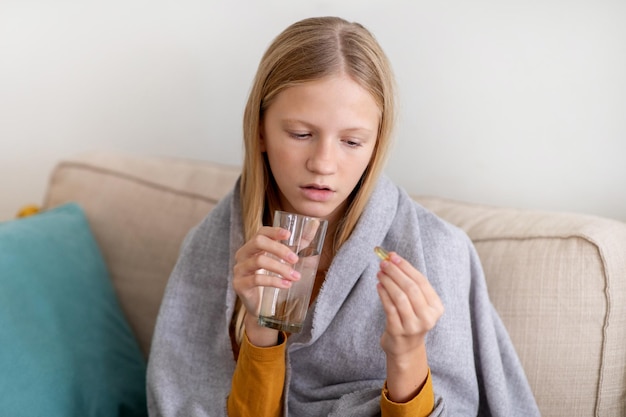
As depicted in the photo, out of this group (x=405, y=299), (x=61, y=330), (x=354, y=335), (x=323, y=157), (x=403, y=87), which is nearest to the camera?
(x=405, y=299)

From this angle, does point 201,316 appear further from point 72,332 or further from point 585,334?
point 585,334

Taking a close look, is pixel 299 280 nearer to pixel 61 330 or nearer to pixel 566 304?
pixel 566 304

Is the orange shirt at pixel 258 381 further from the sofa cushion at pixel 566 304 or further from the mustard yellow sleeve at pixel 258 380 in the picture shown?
the sofa cushion at pixel 566 304

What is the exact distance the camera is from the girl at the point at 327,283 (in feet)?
4.43

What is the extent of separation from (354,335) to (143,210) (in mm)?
713

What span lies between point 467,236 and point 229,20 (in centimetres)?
90

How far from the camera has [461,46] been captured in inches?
72.6

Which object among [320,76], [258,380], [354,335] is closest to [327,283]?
[354,335]

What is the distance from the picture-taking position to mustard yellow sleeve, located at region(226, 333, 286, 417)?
140 centimetres

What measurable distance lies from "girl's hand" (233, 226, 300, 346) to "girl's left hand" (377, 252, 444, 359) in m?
0.14

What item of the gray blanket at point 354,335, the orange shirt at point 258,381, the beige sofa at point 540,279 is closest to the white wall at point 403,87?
the beige sofa at point 540,279

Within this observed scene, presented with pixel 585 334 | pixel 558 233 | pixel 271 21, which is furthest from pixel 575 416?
pixel 271 21

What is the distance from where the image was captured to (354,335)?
4.77 ft

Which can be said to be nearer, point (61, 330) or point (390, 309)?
point (390, 309)
